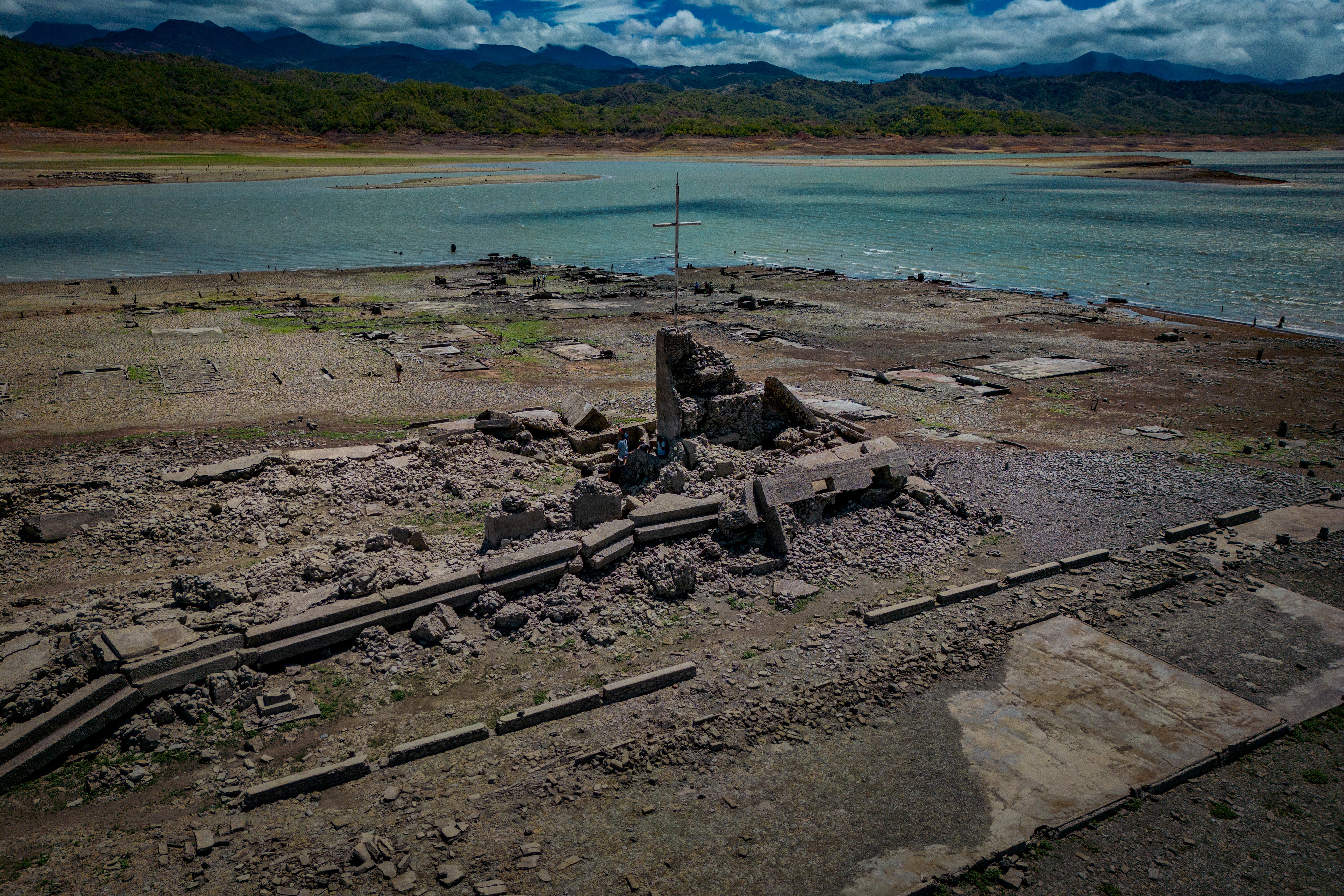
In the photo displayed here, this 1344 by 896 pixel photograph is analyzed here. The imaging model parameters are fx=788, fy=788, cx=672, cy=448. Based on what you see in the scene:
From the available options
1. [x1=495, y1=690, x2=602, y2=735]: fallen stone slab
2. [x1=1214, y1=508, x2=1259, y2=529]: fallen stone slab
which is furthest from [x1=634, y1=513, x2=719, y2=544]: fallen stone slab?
[x1=1214, y1=508, x2=1259, y2=529]: fallen stone slab

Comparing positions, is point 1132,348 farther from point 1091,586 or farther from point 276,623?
point 276,623

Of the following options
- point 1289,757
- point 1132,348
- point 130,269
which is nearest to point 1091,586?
point 1289,757

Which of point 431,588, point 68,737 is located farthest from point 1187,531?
point 68,737

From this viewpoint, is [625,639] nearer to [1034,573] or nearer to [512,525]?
[512,525]

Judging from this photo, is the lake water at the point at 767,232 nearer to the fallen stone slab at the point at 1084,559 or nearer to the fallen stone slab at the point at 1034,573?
the fallen stone slab at the point at 1084,559

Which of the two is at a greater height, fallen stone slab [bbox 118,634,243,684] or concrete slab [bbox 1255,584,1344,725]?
fallen stone slab [bbox 118,634,243,684]

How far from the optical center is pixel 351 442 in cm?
1978

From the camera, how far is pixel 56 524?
1419cm

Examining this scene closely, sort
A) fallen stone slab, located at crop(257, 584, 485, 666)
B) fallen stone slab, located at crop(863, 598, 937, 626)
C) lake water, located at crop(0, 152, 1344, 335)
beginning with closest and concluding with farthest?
fallen stone slab, located at crop(257, 584, 485, 666) → fallen stone slab, located at crop(863, 598, 937, 626) → lake water, located at crop(0, 152, 1344, 335)

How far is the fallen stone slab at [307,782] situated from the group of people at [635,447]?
26.9 feet

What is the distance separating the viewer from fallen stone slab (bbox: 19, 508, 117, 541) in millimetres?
14055

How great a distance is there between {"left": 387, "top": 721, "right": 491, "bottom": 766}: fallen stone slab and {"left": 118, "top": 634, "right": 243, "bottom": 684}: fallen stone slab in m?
2.98

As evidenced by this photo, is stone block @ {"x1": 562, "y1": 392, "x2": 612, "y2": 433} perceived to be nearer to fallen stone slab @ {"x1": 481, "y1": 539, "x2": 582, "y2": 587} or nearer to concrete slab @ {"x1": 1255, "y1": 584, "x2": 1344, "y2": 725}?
fallen stone slab @ {"x1": 481, "y1": 539, "x2": 582, "y2": 587}

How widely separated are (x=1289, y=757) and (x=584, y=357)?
23.9 meters
